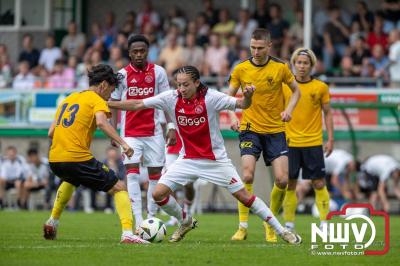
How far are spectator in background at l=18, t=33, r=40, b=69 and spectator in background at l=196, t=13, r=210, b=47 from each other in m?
4.18

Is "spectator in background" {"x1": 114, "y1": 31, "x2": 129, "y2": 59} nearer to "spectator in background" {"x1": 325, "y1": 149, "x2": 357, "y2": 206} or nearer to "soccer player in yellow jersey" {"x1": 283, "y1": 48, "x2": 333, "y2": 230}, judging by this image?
"spectator in background" {"x1": 325, "y1": 149, "x2": 357, "y2": 206}

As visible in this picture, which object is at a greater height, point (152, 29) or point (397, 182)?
point (152, 29)

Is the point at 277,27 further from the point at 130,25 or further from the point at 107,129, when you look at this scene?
the point at 107,129

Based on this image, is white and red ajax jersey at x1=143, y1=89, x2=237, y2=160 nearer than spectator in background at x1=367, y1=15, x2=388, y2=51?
Yes

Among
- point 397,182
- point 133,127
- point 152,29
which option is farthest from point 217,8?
point 133,127

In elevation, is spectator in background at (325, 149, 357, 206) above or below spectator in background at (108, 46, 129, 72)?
below

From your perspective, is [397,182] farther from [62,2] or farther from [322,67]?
[62,2]

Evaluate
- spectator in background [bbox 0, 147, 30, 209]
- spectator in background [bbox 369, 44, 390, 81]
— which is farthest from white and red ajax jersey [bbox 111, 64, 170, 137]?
spectator in background [bbox 369, 44, 390, 81]

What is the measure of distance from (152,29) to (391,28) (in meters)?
5.97

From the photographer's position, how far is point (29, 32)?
92.3 feet

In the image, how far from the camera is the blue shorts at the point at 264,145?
1267cm

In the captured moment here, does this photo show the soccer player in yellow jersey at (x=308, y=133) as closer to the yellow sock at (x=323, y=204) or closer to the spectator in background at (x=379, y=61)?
the yellow sock at (x=323, y=204)

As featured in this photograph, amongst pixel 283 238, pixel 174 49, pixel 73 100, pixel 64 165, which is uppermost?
pixel 174 49

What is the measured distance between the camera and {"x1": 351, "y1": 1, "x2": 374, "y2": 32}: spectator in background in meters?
24.3
